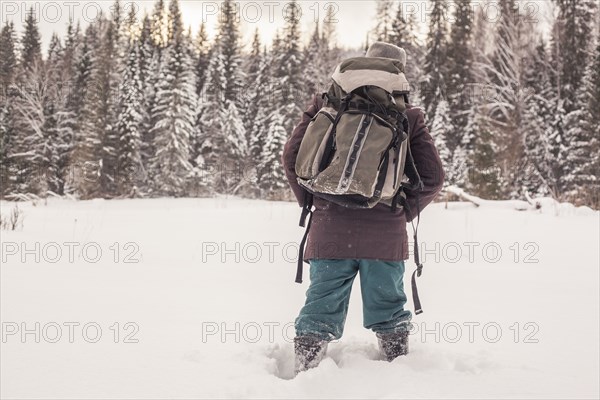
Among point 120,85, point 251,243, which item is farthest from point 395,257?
point 120,85

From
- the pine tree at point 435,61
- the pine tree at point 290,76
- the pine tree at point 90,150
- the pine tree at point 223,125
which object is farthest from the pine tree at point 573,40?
the pine tree at point 90,150

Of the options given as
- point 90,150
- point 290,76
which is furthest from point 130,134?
point 290,76

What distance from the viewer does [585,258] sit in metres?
5.73

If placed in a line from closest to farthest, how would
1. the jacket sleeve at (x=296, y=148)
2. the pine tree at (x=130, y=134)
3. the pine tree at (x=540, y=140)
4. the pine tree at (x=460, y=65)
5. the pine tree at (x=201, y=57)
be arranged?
the jacket sleeve at (x=296, y=148) → the pine tree at (x=540, y=140) → the pine tree at (x=130, y=134) → the pine tree at (x=460, y=65) → the pine tree at (x=201, y=57)

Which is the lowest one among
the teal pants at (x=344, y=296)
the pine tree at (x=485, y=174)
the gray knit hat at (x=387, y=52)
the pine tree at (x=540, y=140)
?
the teal pants at (x=344, y=296)

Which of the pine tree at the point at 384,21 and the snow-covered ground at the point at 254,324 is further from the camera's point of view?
the pine tree at the point at 384,21

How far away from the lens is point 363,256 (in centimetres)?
266

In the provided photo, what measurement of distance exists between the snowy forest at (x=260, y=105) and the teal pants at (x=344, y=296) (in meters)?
23.9

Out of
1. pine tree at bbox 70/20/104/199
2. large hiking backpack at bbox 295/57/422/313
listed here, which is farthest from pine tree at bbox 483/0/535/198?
pine tree at bbox 70/20/104/199

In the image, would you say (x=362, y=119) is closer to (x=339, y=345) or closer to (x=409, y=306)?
(x=339, y=345)

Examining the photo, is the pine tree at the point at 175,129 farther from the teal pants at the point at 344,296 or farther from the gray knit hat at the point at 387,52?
the teal pants at the point at 344,296

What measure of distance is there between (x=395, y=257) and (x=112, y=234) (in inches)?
228

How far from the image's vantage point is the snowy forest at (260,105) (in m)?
26.8

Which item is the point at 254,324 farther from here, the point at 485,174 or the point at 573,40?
the point at 573,40
